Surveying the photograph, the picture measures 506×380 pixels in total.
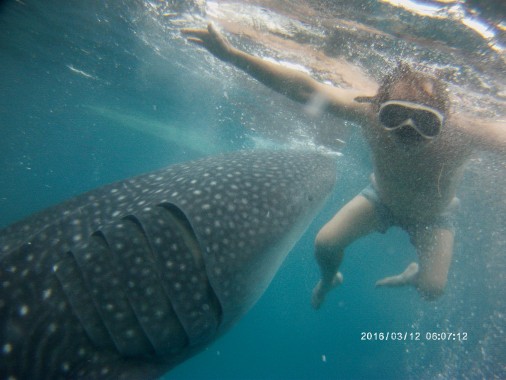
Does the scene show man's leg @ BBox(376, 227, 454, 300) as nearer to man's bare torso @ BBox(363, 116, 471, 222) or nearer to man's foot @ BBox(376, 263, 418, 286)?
man's bare torso @ BBox(363, 116, 471, 222)

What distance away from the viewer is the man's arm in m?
3.83

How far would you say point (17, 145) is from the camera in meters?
111

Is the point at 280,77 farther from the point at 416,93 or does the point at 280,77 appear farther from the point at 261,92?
the point at 261,92

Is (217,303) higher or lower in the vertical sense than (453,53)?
lower

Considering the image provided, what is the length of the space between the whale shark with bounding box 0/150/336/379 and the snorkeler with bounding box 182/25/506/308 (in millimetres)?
2018

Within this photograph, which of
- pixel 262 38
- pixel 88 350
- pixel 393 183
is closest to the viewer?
pixel 88 350

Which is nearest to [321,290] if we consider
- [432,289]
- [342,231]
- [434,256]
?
[342,231]

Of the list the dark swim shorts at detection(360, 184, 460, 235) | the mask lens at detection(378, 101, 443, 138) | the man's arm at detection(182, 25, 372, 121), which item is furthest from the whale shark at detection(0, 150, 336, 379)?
the dark swim shorts at detection(360, 184, 460, 235)

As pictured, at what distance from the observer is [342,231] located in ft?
19.9

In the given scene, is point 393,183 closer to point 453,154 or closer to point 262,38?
point 453,154

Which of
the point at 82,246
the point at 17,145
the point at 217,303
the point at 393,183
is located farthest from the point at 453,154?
the point at 17,145

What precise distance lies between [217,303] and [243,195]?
1.03 metres

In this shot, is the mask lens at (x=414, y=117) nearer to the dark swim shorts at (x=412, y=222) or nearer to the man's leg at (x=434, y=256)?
the dark swim shorts at (x=412, y=222)

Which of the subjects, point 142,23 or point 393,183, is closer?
point 393,183
